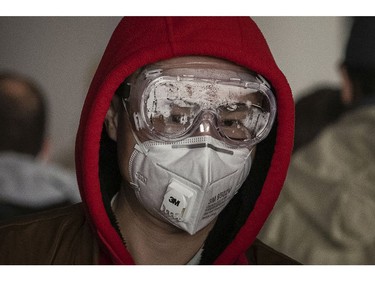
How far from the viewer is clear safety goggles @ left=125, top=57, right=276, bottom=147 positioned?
1496 mm

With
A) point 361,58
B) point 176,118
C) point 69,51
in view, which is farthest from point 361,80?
point 69,51

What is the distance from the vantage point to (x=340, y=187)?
1.88 metres

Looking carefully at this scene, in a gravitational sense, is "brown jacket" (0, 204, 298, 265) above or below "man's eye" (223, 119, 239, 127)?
below

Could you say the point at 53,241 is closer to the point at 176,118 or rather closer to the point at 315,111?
the point at 176,118

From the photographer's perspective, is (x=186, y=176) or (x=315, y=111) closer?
(x=186, y=176)

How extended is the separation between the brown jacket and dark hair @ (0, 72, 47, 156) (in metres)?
0.17

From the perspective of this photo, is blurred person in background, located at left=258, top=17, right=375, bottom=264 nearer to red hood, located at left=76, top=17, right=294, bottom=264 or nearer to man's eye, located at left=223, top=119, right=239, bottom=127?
red hood, located at left=76, top=17, right=294, bottom=264

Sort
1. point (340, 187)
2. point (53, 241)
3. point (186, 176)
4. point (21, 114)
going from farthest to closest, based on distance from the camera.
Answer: point (340, 187)
point (21, 114)
point (53, 241)
point (186, 176)

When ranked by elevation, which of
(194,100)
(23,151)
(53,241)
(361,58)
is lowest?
(53,241)

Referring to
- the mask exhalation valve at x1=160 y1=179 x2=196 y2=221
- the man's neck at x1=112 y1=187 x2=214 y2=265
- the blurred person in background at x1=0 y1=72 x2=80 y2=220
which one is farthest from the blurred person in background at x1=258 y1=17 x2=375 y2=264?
the blurred person in background at x1=0 y1=72 x2=80 y2=220

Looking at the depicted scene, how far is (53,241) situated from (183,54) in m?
0.51

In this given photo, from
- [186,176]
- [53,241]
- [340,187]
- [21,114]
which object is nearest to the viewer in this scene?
[186,176]
